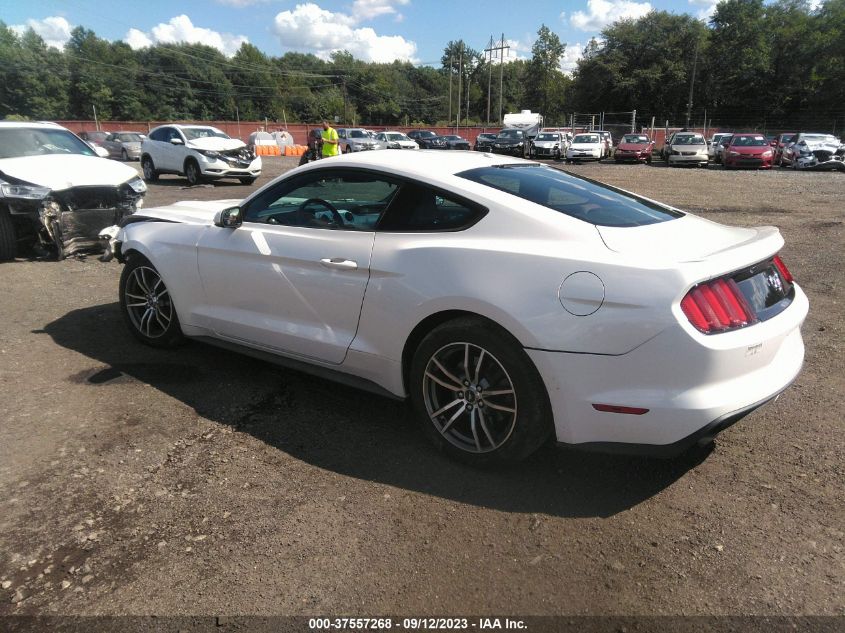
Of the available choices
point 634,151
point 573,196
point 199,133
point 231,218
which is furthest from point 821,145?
point 231,218

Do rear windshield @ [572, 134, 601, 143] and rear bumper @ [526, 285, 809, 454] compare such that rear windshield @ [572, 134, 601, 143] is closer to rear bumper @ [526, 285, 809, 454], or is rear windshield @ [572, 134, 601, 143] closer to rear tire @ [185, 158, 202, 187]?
rear tire @ [185, 158, 202, 187]

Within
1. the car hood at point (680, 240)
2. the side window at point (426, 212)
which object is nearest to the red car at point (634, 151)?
the car hood at point (680, 240)

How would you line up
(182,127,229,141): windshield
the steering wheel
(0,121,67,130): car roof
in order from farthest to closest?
(182,127,229,141): windshield → (0,121,67,130): car roof → the steering wheel

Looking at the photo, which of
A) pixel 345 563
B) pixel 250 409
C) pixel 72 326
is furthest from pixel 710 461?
pixel 72 326

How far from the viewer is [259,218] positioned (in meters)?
3.94

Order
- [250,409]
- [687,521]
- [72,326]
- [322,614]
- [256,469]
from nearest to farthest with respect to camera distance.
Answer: [322,614], [687,521], [256,469], [250,409], [72,326]

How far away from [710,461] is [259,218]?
2982 mm

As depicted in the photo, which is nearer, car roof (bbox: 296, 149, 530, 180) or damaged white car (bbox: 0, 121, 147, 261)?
car roof (bbox: 296, 149, 530, 180)

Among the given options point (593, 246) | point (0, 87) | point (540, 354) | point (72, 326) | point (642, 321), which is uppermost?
point (0, 87)

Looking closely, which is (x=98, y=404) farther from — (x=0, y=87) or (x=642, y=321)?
(x=0, y=87)

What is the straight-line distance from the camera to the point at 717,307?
2.53m

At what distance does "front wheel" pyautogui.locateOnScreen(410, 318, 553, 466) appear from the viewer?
2787 millimetres

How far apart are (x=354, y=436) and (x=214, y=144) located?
16.3 meters

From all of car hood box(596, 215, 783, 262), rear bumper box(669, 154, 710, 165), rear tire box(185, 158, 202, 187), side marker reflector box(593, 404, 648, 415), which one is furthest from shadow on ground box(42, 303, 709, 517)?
rear bumper box(669, 154, 710, 165)
